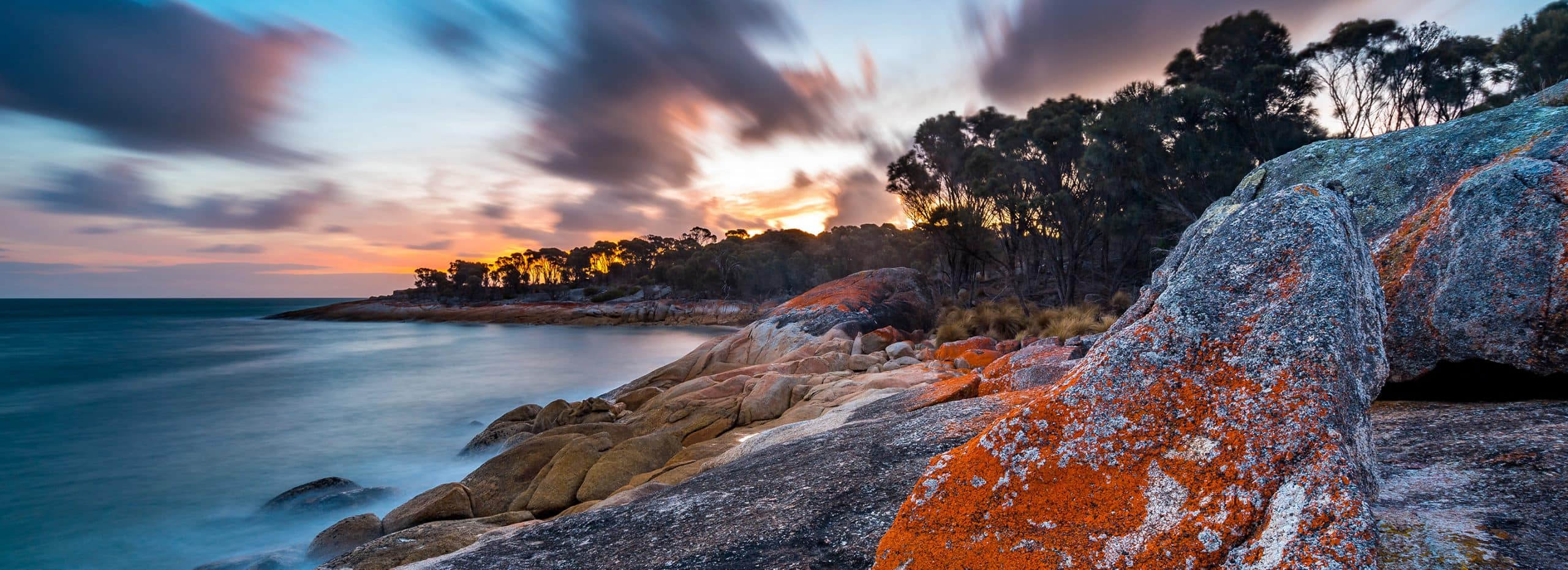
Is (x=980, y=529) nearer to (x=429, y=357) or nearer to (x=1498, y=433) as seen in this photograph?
(x=1498, y=433)

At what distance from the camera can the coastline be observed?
65.6 metres

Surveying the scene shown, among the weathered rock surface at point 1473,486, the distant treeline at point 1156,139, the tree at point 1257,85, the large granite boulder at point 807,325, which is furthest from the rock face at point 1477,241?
the tree at point 1257,85

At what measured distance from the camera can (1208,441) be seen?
7.81 ft

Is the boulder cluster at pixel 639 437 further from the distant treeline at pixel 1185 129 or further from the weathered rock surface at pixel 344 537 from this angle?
the distant treeline at pixel 1185 129

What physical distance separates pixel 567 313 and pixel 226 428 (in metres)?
58.0

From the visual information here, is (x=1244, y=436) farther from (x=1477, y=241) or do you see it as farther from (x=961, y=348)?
(x=961, y=348)

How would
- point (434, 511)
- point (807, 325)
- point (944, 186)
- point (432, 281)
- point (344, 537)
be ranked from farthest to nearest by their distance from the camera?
point (432, 281) → point (944, 186) → point (807, 325) → point (344, 537) → point (434, 511)

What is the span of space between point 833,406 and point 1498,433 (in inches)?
257

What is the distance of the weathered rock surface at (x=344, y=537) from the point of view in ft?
26.0

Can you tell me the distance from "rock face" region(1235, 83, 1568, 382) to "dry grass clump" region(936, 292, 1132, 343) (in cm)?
960

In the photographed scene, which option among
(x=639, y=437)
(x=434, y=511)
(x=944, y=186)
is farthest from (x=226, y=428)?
(x=944, y=186)

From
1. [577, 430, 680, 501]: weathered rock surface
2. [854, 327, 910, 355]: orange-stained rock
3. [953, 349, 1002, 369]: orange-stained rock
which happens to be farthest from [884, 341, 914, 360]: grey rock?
[577, 430, 680, 501]: weathered rock surface

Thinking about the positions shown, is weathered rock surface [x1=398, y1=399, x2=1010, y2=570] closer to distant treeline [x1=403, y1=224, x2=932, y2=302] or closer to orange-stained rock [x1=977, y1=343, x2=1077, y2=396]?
orange-stained rock [x1=977, y1=343, x2=1077, y2=396]

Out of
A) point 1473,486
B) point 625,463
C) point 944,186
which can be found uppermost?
point 944,186
